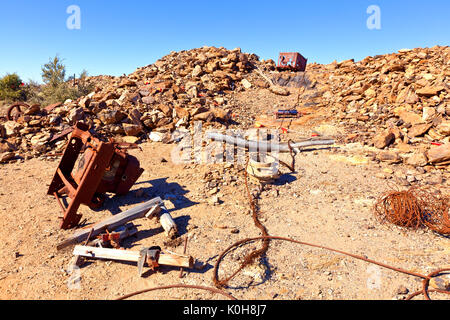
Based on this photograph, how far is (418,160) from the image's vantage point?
6.76 metres

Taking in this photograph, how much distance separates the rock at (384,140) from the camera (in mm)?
8211

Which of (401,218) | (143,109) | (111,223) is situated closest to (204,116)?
(143,109)

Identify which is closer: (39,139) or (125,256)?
(125,256)

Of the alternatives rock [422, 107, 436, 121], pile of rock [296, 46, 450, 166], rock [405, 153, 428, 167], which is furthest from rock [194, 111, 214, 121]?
rock [422, 107, 436, 121]

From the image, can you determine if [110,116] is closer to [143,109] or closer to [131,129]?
[131,129]

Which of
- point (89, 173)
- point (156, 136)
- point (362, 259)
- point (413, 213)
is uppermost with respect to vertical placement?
point (156, 136)

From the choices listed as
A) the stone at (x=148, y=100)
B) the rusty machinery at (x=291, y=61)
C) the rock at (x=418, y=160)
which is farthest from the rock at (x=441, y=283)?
the rusty machinery at (x=291, y=61)

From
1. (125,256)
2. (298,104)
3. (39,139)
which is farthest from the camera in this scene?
(298,104)

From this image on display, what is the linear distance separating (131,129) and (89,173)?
582cm

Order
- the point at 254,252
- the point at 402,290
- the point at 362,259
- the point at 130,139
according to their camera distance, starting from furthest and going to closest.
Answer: the point at 130,139 < the point at 254,252 < the point at 362,259 < the point at 402,290

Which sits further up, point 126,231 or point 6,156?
point 6,156

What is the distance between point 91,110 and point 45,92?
828 centimetres

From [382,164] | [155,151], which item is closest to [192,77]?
[155,151]
